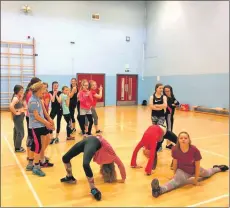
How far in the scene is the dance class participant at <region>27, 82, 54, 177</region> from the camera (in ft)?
12.8

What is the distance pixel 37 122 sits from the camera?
3.98m

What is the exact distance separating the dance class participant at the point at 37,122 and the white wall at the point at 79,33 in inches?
398

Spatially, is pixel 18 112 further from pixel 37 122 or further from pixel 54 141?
pixel 54 141

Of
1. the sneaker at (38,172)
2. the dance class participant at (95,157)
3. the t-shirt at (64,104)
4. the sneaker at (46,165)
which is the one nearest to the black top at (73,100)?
the t-shirt at (64,104)

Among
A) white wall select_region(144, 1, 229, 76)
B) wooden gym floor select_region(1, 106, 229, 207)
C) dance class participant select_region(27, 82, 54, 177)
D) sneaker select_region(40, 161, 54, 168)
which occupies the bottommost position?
wooden gym floor select_region(1, 106, 229, 207)

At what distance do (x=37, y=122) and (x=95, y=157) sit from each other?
109 centimetres

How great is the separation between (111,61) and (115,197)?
12.6m

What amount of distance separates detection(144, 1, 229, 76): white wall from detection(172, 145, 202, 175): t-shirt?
8.84 meters

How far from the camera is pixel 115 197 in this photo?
336 centimetres

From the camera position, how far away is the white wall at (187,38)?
1154 centimetres

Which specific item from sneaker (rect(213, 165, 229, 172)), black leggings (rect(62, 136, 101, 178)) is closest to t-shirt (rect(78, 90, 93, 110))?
black leggings (rect(62, 136, 101, 178))

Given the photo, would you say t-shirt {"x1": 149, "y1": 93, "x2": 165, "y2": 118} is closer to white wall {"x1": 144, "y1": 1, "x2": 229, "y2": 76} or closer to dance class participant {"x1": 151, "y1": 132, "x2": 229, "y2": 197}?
dance class participant {"x1": 151, "y1": 132, "x2": 229, "y2": 197}

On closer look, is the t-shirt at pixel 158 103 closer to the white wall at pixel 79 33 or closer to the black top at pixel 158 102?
the black top at pixel 158 102

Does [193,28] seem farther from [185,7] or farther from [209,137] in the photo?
[209,137]
